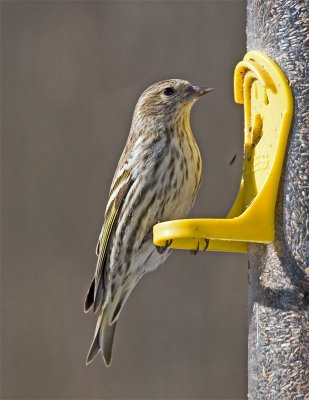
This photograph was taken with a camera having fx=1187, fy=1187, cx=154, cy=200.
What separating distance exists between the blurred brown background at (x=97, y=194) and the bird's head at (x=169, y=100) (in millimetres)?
3444

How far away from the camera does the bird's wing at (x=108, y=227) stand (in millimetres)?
6805

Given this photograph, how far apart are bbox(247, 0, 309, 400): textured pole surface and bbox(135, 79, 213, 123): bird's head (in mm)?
1295

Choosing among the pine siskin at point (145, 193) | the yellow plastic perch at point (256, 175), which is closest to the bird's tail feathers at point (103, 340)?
the pine siskin at point (145, 193)

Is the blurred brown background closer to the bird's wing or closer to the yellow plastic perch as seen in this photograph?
the bird's wing

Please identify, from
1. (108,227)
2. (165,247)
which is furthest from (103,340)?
(165,247)

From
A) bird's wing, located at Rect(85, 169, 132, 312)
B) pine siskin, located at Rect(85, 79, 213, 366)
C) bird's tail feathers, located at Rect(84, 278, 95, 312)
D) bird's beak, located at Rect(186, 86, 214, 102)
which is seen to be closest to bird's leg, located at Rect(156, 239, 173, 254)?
pine siskin, located at Rect(85, 79, 213, 366)

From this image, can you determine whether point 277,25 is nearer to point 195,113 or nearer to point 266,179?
point 266,179

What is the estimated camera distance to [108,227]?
22.6 feet

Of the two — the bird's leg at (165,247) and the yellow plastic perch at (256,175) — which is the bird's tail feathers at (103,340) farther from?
the yellow plastic perch at (256,175)

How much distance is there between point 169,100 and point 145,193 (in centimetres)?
69

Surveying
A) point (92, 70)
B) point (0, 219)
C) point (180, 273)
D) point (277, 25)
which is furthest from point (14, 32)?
point (277, 25)

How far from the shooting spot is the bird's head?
6978mm

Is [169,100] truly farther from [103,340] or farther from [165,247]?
[103,340]

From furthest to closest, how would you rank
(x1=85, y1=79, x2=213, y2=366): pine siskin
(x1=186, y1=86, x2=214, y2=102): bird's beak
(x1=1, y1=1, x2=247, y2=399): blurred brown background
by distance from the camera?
(x1=1, y1=1, x2=247, y2=399): blurred brown background → (x1=186, y1=86, x2=214, y2=102): bird's beak → (x1=85, y1=79, x2=213, y2=366): pine siskin
